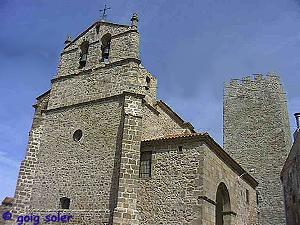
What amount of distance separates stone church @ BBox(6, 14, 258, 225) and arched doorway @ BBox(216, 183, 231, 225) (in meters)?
0.04

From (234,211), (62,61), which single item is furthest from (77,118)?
(234,211)

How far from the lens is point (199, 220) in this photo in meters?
11.5

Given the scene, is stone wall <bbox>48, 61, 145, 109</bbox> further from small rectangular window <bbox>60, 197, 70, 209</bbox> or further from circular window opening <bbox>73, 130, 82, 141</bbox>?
small rectangular window <bbox>60, 197, 70, 209</bbox>

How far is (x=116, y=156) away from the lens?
13.2 m

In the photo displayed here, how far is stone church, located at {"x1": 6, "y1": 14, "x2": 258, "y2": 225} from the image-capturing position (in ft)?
40.6

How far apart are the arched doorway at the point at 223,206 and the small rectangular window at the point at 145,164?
10.9ft

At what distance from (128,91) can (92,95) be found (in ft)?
6.74

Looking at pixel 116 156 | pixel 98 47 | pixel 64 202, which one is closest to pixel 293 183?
pixel 116 156

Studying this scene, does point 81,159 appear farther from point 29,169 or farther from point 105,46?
point 105,46

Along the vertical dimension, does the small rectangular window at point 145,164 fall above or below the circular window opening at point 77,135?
below

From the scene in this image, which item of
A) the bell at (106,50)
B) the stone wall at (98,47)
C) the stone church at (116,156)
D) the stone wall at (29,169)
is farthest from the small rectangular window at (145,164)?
the bell at (106,50)

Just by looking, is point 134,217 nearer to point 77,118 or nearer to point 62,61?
point 77,118

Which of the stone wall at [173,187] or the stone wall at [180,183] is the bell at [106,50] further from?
the stone wall at [173,187]

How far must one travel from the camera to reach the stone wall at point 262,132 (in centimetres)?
2442
